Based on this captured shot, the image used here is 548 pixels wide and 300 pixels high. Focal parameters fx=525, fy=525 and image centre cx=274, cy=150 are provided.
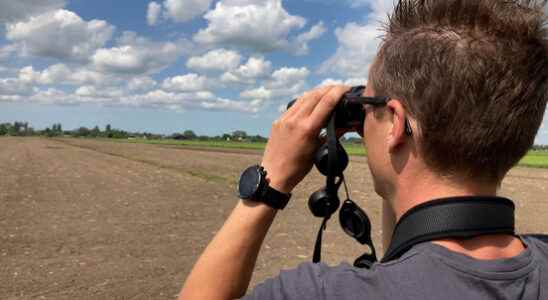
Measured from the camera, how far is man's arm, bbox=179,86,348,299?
4.61 feet

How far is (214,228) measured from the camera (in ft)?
33.9

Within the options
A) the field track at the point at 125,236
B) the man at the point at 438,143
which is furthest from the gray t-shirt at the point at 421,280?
the field track at the point at 125,236

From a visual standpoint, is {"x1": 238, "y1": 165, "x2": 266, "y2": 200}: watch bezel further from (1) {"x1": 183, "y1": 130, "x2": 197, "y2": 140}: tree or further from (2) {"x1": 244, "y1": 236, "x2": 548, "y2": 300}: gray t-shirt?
(1) {"x1": 183, "y1": 130, "x2": 197, "y2": 140}: tree

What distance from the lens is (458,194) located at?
4.42 ft

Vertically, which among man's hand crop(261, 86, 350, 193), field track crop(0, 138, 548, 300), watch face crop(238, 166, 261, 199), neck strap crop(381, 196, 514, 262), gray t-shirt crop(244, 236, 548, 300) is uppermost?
man's hand crop(261, 86, 350, 193)

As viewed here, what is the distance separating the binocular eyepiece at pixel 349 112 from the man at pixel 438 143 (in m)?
0.06

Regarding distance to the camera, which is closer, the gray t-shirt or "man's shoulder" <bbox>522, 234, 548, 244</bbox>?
the gray t-shirt

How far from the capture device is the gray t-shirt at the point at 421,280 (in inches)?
46.4

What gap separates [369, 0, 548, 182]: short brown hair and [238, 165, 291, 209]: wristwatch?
1.42 feet

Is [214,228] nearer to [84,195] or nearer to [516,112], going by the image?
[84,195]

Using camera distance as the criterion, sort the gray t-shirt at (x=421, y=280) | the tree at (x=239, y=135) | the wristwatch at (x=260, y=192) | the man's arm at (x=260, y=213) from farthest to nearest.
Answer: the tree at (x=239, y=135)
the wristwatch at (x=260, y=192)
the man's arm at (x=260, y=213)
the gray t-shirt at (x=421, y=280)

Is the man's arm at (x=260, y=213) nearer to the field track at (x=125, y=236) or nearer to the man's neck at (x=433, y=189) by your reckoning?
the man's neck at (x=433, y=189)

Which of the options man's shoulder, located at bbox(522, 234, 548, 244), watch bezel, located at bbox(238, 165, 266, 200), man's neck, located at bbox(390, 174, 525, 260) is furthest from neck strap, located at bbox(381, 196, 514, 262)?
watch bezel, located at bbox(238, 165, 266, 200)

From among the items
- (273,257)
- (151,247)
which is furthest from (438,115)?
(151,247)
